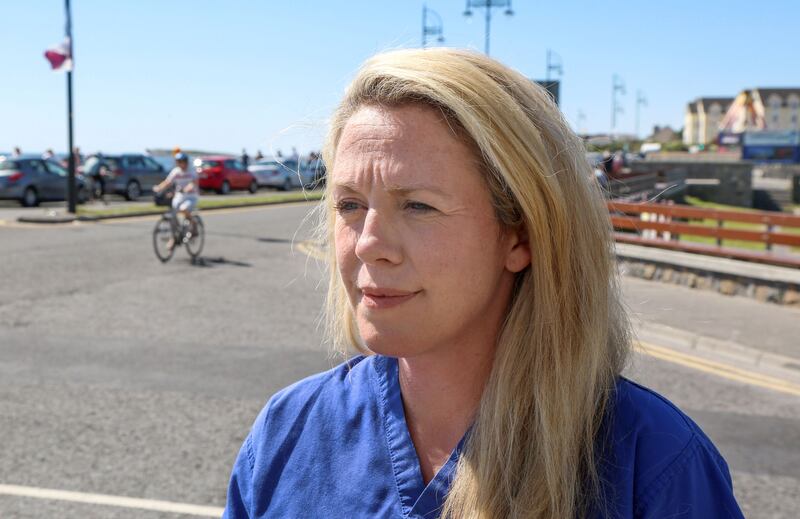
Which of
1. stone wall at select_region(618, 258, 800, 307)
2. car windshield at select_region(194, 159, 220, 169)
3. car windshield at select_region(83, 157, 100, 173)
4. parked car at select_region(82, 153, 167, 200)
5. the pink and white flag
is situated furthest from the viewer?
car windshield at select_region(194, 159, 220, 169)

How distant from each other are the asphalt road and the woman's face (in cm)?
42

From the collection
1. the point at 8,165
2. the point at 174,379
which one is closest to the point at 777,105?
the point at 8,165

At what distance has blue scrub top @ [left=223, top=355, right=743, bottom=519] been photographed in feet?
4.57

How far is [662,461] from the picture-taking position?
1.39 m

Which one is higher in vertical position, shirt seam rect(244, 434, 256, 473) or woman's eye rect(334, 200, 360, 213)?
woman's eye rect(334, 200, 360, 213)

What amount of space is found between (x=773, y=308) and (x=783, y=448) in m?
5.74

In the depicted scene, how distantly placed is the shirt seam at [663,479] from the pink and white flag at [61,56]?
23676 millimetres

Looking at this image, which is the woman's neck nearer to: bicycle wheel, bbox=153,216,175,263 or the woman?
the woman

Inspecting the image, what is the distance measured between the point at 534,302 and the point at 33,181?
29.3 metres

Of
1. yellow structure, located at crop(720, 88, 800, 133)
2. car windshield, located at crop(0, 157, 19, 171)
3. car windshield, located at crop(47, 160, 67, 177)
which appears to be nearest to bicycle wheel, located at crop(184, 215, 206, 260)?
car windshield, located at crop(0, 157, 19, 171)

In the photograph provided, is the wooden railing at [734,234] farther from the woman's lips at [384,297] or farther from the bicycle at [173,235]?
the woman's lips at [384,297]

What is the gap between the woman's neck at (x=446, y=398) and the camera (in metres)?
1.61

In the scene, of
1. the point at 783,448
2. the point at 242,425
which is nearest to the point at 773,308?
the point at 783,448

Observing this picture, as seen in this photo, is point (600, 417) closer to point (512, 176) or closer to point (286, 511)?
point (512, 176)
